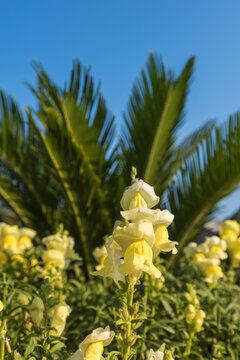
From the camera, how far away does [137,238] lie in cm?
94

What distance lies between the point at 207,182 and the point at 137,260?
10.6ft

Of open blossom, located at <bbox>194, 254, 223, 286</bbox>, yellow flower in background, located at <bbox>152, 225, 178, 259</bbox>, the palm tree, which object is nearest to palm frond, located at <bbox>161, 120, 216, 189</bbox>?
the palm tree

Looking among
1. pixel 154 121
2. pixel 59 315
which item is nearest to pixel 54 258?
pixel 59 315

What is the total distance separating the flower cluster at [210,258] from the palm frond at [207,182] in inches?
60.8

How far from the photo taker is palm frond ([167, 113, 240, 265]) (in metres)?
3.94

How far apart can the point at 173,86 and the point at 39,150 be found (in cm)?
182

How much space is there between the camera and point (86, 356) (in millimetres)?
958

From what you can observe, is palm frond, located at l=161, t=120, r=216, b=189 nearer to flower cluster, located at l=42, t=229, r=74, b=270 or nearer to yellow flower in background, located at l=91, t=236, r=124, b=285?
flower cluster, located at l=42, t=229, r=74, b=270

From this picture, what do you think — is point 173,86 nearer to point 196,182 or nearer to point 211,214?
point 196,182

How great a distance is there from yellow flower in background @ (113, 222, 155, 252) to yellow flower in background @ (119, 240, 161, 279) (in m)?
0.01

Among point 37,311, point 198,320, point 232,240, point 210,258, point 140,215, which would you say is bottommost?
point 232,240

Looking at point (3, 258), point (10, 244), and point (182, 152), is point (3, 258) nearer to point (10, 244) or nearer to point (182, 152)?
point (10, 244)

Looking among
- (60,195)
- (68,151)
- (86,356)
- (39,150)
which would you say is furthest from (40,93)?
(86,356)

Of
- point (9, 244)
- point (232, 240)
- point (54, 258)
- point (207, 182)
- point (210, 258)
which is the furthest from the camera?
point (207, 182)
